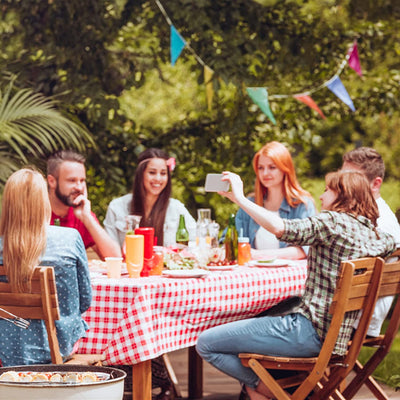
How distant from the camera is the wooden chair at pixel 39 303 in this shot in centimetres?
271

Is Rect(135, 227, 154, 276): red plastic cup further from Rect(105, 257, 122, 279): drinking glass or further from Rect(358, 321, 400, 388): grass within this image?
Rect(358, 321, 400, 388): grass

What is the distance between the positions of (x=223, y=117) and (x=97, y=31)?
1.30 meters

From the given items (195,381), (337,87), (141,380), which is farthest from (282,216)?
(337,87)

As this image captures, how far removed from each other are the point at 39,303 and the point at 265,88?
3512 mm

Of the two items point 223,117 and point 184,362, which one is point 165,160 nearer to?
point 184,362

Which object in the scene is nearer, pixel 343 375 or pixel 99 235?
pixel 343 375

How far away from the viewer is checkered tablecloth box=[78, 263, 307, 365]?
3098 mm

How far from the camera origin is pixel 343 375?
3.11m

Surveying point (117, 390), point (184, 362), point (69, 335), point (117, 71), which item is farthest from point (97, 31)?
point (117, 390)

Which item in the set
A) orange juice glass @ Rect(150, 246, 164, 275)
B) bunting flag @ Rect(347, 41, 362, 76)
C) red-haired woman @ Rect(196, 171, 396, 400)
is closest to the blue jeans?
red-haired woman @ Rect(196, 171, 396, 400)

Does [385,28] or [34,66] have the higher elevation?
[385,28]

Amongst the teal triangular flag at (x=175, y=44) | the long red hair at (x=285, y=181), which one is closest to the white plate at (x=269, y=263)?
the long red hair at (x=285, y=181)

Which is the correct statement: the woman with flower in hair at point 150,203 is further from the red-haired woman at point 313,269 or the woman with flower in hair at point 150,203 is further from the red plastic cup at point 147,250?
the red-haired woman at point 313,269

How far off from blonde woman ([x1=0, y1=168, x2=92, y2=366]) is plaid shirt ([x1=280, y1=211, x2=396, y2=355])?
2.97 feet
